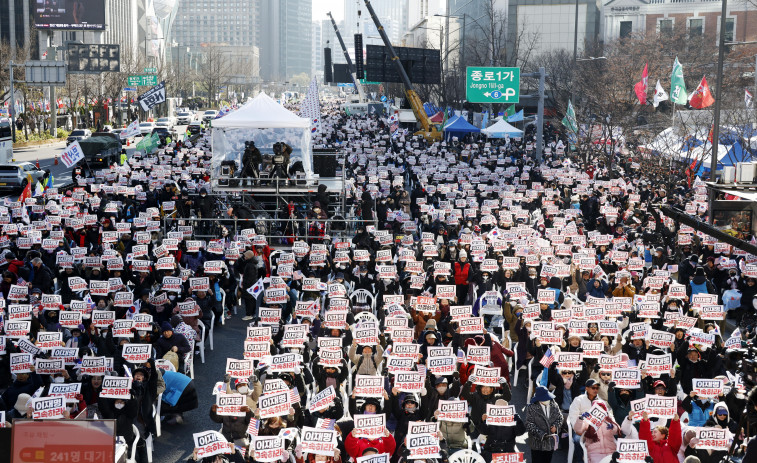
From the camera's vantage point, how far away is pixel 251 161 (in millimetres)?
29734

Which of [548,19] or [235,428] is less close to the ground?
[548,19]

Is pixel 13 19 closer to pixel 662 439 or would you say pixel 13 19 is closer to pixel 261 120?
pixel 261 120

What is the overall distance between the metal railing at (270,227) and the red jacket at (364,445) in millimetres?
13638

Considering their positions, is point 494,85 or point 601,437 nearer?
point 601,437

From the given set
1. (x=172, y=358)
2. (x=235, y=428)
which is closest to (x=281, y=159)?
(x=172, y=358)

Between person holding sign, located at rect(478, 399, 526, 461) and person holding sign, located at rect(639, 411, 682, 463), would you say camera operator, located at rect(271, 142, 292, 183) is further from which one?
person holding sign, located at rect(639, 411, 682, 463)

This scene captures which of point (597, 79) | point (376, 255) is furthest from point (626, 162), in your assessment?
point (376, 255)

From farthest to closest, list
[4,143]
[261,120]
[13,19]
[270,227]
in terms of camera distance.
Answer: [13,19] → [4,143] → [261,120] → [270,227]

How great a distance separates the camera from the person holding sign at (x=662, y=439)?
10.2 meters

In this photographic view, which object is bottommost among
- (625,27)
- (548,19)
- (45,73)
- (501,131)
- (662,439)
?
(662,439)

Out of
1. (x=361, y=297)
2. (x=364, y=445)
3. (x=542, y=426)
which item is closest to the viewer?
(x=364, y=445)

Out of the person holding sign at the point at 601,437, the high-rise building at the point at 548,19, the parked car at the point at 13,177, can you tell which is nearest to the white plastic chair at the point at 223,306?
the person holding sign at the point at 601,437

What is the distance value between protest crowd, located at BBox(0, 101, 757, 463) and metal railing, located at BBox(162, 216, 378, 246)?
0.63 feet

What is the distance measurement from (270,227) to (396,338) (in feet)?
44.1
